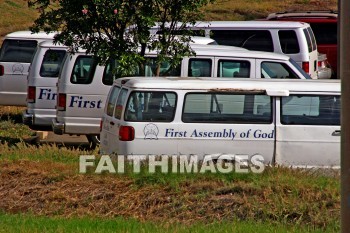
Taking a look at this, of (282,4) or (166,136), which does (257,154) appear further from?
(282,4)

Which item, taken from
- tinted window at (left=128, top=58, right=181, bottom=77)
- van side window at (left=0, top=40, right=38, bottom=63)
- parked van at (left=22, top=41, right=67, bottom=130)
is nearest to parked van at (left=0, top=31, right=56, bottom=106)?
van side window at (left=0, top=40, right=38, bottom=63)

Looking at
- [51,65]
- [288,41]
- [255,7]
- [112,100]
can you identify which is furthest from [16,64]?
[255,7]

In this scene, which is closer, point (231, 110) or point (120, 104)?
point (231, 110)

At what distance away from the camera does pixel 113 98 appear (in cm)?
1292

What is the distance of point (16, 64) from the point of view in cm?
1983

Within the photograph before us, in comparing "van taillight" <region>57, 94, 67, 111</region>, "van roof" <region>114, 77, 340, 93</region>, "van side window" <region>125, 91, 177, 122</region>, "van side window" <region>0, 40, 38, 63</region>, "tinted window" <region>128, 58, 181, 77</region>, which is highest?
"van side window" <region>0, 40, 38, 63</region>

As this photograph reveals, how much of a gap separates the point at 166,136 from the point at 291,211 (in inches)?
148

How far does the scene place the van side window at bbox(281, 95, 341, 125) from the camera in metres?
12.1

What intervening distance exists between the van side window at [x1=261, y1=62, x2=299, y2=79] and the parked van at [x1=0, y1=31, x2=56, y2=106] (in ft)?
20.1

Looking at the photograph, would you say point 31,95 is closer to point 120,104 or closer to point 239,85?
point 120,104

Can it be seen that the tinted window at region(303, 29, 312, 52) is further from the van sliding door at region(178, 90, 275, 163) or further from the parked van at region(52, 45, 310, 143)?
the van sliding door at region(178, 90, 275, 163)

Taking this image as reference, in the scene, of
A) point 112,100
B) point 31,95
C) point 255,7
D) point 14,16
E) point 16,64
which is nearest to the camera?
point 112,100

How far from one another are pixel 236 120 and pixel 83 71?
479 cm

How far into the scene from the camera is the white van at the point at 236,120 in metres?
12.0
